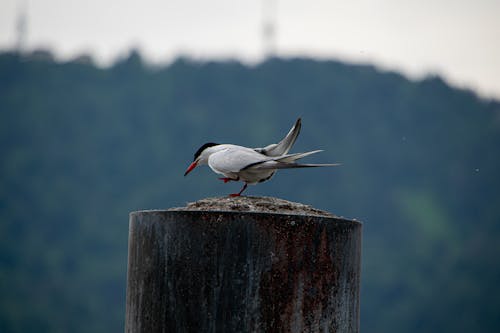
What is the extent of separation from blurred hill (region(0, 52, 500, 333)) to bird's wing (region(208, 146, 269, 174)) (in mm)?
55027

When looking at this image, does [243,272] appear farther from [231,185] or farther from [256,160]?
[231,185]

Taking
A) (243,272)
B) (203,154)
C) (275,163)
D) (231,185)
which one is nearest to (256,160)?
(275,163)

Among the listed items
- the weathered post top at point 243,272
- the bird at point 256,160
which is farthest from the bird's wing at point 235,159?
the weathered post top at point 243,272

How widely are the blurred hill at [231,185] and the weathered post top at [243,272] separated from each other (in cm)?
5675

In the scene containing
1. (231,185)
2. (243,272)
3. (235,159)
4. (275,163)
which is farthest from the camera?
(231,185)

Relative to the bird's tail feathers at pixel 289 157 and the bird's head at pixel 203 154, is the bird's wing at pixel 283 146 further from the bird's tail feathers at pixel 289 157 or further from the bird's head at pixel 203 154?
the bird's head at pixel 203 154

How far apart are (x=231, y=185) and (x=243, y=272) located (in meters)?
58.6

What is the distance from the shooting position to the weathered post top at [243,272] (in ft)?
12.3

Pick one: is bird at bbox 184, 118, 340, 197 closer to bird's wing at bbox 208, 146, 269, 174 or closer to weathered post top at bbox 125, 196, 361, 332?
bird's wing at bbox 208, 146, 269, 174

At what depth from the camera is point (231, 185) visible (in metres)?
62.3

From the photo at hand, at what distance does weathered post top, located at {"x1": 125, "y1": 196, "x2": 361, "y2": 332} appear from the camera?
148 inches

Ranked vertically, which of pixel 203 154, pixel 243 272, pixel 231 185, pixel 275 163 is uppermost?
pixel 231 185

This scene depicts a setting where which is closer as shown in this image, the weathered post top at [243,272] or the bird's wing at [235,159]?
the weathered post top at [243,272]

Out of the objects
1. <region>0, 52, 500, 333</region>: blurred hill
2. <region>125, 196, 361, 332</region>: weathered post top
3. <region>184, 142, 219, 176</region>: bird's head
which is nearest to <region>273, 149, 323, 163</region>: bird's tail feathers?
<region>184, 142, 219, 176</region>: bird's head
